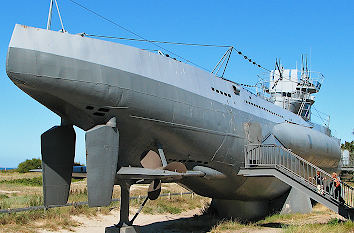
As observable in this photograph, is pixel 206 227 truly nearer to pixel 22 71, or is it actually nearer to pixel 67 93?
pixel 67 93

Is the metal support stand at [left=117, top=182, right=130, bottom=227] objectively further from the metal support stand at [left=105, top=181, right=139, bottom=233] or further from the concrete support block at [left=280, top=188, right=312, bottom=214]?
the concrete support block at [left=280, top=188, right=312, bottom=214]

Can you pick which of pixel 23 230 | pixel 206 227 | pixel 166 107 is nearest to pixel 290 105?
pixel 206 227

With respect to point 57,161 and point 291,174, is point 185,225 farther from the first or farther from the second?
point 57,161

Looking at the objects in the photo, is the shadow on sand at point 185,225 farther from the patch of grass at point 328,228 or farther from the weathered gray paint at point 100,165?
the weathered gray paint at point 100,165

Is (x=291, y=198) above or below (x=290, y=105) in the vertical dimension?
below

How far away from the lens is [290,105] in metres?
25.5

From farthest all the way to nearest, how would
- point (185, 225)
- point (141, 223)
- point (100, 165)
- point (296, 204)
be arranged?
point (296, 204) < point (141, 223) < point (185, 225) < point (100, 165)

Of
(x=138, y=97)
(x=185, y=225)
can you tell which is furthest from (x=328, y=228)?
(x=138, y=97)

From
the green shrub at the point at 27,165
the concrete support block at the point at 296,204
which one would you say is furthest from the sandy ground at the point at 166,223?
the green shrub at the point at 27,165

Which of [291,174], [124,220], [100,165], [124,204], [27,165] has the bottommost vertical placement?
[124,220]

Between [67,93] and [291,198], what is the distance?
43.5 ft

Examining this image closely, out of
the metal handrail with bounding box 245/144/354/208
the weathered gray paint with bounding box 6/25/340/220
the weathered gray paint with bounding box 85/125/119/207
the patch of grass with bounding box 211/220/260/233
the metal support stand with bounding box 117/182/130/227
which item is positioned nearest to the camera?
the weathered gray paint with bounding box 6/25/340/220

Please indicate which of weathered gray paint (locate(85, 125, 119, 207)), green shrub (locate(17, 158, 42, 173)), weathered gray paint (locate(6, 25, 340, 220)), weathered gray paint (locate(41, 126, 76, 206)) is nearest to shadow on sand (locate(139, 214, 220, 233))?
weathered gray paint (locate(6, 25, 340, 220))

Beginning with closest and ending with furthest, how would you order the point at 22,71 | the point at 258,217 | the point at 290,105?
1. the point at 22,71
2. the point at 258,217
3. the point at 290,105
